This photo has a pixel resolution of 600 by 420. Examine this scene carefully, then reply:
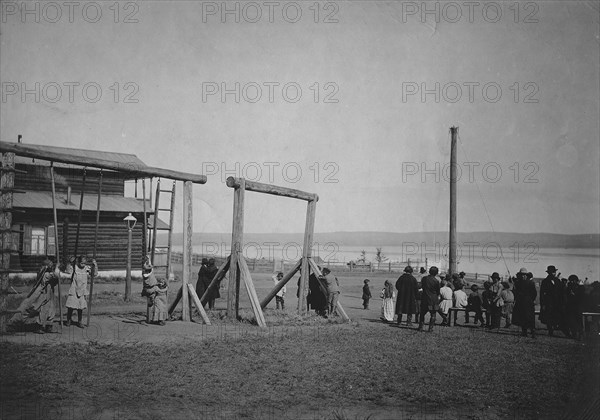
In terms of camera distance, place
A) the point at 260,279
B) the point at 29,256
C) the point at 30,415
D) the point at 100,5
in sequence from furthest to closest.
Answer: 1. the point at 260,279
2. the point at 29,256
3. the point at 100,5
4. the point at 30,415

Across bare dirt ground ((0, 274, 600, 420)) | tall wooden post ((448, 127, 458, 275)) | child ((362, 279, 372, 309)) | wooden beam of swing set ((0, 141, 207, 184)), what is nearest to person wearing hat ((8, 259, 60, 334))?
bare dirt ground ((0, 274, 600, 420))

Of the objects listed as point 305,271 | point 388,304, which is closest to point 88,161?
point 305,271

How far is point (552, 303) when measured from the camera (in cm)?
1532

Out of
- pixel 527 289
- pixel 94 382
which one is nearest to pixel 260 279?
pixel 527 289

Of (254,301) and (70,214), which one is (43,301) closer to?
(254,301)

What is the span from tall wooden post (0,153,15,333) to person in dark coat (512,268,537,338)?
12.7 meters

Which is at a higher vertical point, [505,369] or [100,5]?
[100,5]

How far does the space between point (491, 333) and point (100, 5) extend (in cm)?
1720

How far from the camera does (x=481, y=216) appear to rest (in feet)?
193

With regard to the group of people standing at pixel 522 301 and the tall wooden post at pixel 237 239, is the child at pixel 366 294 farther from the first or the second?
the tall wooden post at pixel 237 239

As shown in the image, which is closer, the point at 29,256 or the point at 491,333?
the point at 491,333

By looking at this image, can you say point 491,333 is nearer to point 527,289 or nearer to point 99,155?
point 527,289

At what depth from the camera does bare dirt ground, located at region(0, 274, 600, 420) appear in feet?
23.7

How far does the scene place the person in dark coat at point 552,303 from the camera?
15195 millimetres
